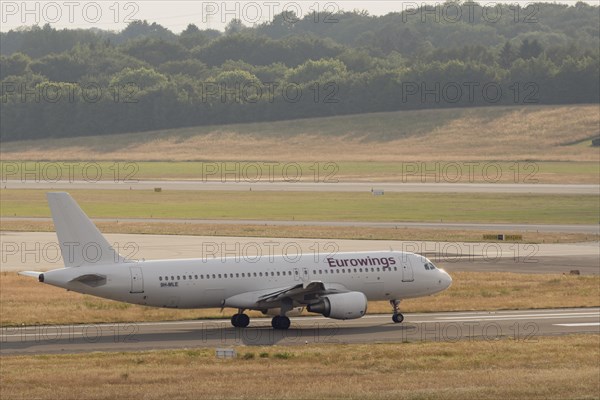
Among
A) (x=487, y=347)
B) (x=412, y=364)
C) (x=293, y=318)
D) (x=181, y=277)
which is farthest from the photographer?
(x=293, y=318)

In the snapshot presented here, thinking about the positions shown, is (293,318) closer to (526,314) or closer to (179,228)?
(526,314)

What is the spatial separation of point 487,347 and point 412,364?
20.5ft

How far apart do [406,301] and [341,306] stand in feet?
44.5

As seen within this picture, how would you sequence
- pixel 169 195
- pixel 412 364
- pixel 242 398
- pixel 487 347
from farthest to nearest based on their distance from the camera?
pixel 169 195 → pixel 487 347 → pixel 412 364 → pixel 242 398

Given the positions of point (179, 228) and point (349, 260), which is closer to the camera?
point (349, 260)

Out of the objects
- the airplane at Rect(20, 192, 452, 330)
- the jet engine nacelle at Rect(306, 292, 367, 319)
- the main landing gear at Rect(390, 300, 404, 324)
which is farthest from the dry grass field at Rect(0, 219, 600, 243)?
the jet engine nacelle at Rect(306, 292, 367, 319)

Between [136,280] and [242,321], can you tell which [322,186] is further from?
[136,280]

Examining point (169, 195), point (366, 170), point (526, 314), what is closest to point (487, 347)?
point (526, 314)

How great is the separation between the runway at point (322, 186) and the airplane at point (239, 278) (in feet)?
302

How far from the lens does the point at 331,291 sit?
187 ft

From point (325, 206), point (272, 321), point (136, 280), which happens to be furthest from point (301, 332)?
point (325, 206)

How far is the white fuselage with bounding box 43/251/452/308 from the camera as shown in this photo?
178 feet

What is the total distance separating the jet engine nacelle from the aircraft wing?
0.49m

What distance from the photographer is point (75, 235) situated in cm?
5384
